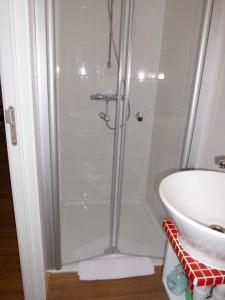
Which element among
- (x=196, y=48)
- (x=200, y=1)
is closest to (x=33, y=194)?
(x=196, y=48)

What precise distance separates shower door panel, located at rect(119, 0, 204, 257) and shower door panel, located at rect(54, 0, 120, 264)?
20 centimetres

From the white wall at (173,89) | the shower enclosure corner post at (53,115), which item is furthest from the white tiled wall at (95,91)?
the shower enclosure corner post at (53,115)

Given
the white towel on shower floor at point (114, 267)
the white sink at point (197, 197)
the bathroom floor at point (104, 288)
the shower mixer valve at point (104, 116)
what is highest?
the shower mixer valve at point (104, 116)

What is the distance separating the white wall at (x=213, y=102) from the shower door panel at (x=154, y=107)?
10 cm

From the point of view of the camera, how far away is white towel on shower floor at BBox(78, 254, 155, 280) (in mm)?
1479

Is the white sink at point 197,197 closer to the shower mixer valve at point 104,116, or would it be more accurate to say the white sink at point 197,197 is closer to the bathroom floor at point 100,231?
the bathroom floor at point 100,231

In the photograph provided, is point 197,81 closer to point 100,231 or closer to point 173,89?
point 173,89

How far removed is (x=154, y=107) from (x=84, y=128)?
672mm

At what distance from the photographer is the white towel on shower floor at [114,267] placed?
4.85 feet

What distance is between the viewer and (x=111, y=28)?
1.79m

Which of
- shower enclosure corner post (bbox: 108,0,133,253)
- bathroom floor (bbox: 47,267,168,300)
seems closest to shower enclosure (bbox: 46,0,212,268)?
shower enclosure corner post (bbox: 108,0,133,253)

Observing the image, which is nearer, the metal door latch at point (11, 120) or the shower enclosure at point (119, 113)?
the metal door latch at point (11, 120)

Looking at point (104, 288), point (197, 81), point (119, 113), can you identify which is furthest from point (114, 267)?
point (197, 81)

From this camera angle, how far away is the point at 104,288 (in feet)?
4.60
